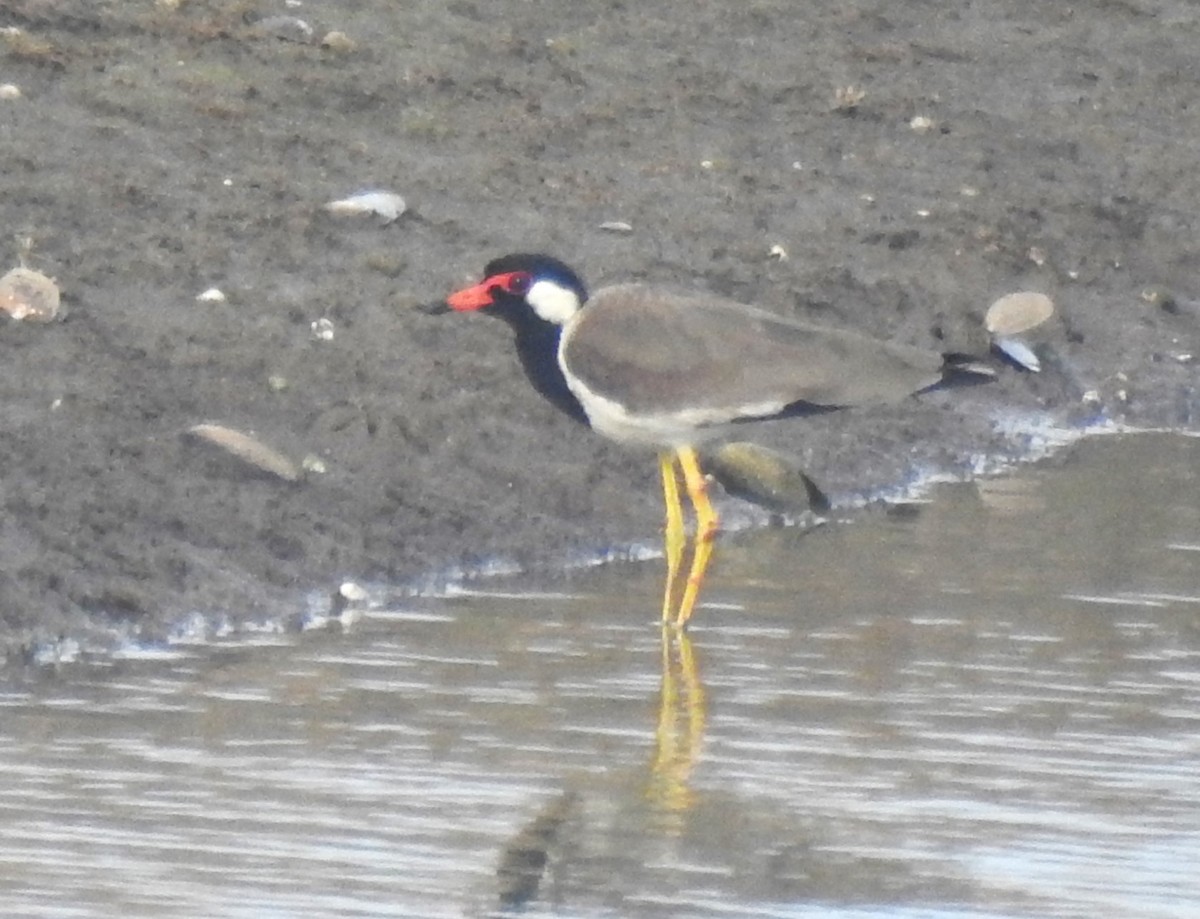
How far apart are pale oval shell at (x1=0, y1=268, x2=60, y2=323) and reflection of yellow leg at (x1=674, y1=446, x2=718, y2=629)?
2.13 m

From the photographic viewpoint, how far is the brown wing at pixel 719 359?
27.9 feet

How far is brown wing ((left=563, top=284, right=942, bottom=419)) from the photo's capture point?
27.9 feet

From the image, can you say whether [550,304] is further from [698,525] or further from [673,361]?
[698,525]

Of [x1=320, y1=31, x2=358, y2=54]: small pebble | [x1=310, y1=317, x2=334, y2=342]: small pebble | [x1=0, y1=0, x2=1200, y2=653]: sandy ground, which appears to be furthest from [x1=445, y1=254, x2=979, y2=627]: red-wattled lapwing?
[x1=320, y1=31, x2=358, y2=54]: small pebble

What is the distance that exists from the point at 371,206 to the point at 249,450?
279cm

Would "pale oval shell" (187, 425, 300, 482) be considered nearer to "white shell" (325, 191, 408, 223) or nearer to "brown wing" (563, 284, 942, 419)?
"brown wing" (563, 284, 942, 419)

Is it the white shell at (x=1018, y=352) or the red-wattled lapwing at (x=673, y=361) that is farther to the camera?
the white shell at (x=1018, y=352)

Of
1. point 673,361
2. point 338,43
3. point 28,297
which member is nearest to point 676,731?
point 673,361

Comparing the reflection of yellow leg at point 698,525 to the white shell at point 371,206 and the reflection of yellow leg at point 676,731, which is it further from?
the white shell at point 371,206

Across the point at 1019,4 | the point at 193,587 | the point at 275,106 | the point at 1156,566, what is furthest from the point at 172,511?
the point at 1019,4

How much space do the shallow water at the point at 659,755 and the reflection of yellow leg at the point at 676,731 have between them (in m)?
0.01

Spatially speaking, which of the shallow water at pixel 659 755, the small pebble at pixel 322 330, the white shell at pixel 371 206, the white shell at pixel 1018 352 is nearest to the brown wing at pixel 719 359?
the shallow water at pixel 659 755

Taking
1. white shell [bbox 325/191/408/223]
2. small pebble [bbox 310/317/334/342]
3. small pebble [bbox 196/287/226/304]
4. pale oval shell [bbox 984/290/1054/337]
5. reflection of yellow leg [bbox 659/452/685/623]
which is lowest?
reflection of yellow leg [bbox 659/452/685/623]

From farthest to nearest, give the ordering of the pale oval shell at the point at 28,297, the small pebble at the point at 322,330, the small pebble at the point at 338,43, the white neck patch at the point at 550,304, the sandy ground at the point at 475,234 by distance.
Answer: the small pebble at the point at 338,43
the small pebble at the point at 322,330
the pale oval shell at the point at 28,297
the sandy ground at the point at 475,234
the white neck patch at the point at 550,304
